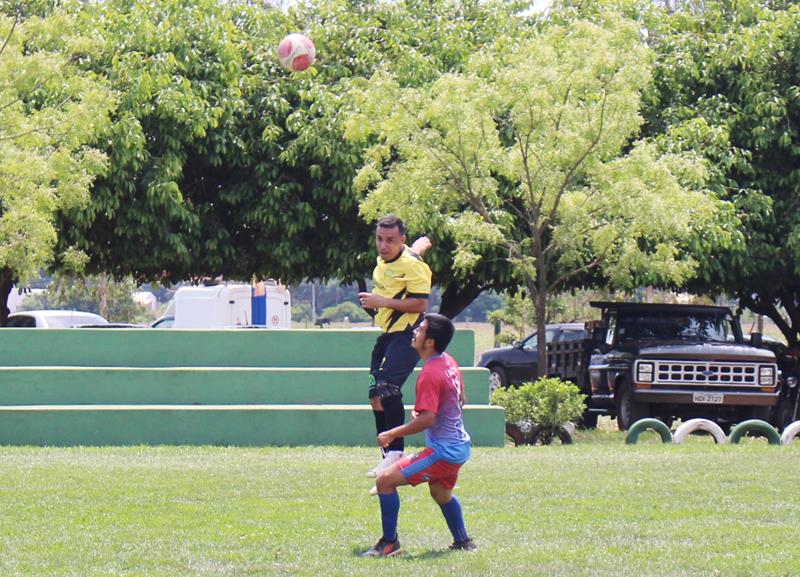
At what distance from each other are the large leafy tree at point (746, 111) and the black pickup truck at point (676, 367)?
233 cm

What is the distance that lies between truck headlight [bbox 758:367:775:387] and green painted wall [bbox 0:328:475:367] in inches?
231

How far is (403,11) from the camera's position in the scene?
25500 millimetres

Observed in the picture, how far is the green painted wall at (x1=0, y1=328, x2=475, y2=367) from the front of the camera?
14.9 m

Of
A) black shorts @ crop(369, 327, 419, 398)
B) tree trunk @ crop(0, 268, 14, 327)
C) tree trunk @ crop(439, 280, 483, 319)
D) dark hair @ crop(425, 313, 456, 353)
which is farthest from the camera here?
tree trunk @ crop(439, 280, 483, 319)

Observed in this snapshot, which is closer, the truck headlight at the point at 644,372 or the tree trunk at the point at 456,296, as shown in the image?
the truck headlight at the point at 644,372

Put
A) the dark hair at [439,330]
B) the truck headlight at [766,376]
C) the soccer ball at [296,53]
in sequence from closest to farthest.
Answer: the dark hair at [439,330] < the soccer ball at [296,53] < the truck headlight at [766,376]

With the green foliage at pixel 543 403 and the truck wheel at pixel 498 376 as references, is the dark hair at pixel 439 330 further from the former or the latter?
the truck wheel at pixel 498 376

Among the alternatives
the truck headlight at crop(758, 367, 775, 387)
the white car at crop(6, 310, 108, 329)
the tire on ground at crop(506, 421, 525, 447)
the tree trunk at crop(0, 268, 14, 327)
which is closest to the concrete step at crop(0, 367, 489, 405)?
the tire on ground at crop(506, 421, 525, 447)

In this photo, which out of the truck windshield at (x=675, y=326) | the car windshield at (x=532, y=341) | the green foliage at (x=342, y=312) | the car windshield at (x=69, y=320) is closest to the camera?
the truck windshield at (x=675, y=326)

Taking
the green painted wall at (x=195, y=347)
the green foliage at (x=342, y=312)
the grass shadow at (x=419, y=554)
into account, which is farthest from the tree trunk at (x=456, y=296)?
the green foliage at (x=342, y=312)

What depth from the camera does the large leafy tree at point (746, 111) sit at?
23.5 meters

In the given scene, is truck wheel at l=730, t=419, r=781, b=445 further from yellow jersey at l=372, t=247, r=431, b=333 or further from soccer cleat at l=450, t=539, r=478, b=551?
soccer cleat at l=450, t=539, r=478, b=551

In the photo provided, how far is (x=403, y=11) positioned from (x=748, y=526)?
712 inches

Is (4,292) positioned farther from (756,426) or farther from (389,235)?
(389,235)
